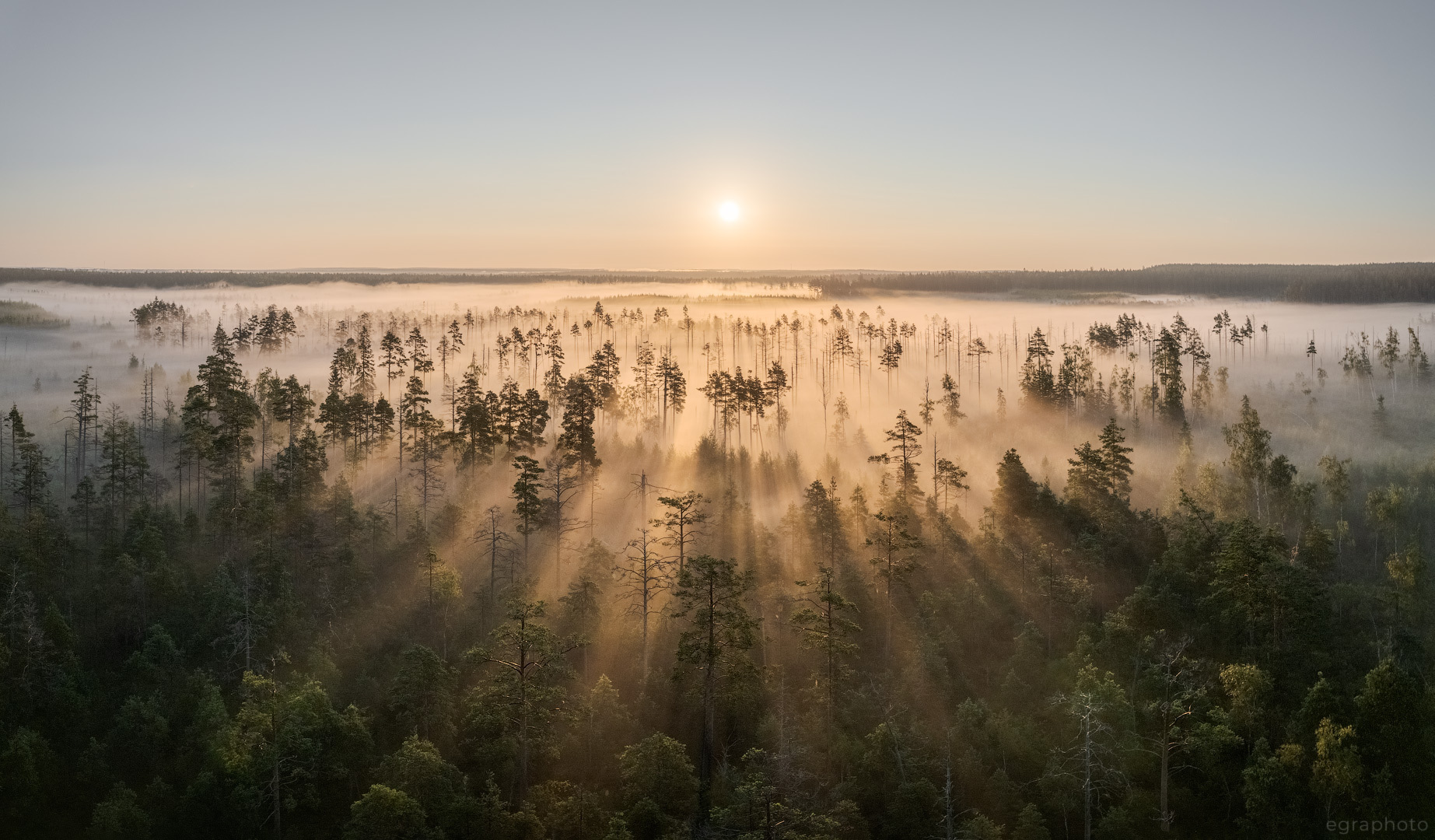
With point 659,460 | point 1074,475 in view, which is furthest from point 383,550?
point 1074,475

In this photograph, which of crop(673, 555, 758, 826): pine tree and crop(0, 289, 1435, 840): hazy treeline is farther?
crop(673, 555, 758, 826): pine tree

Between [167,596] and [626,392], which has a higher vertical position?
[626,392]

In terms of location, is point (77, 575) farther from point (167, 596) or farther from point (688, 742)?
point (688, 742)

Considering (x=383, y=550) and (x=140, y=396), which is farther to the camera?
(x=140, y=396)

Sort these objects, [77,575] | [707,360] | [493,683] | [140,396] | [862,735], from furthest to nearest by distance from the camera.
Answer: [707,360]
[140,396]
[77,575]
[862,735]
[493,683]

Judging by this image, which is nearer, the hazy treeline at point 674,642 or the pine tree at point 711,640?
the hazy treeline at point 674,642

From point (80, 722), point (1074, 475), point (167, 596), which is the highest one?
point (1074, 475)

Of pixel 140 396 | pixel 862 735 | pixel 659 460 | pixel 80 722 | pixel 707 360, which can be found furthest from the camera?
pixel 707 360
